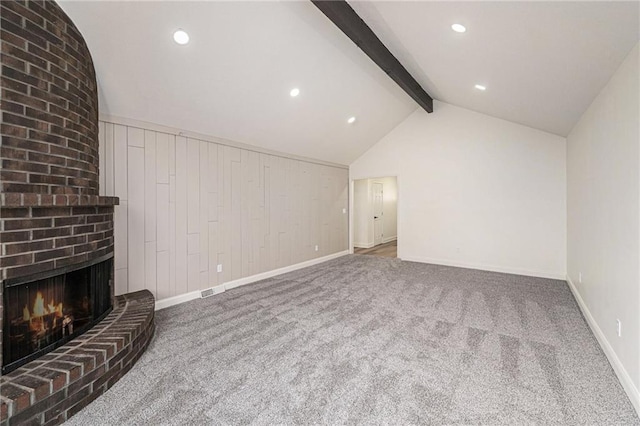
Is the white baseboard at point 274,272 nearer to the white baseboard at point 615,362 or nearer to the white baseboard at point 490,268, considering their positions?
the white baseboard at point 490,268

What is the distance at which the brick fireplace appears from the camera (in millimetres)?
1736

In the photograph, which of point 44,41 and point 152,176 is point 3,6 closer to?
point 44,41

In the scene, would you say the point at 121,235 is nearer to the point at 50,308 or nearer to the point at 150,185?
the point at 150,185

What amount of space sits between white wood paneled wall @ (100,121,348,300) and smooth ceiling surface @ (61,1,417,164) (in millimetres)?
330

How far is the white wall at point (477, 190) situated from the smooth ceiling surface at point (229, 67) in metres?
1.86

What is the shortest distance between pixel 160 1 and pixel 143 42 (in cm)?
44

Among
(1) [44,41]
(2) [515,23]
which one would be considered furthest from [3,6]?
(2) [515,23]

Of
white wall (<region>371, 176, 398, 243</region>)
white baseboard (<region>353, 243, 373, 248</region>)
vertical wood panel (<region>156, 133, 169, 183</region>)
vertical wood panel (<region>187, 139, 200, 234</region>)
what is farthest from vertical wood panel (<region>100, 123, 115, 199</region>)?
white wall (<region>371, 176, 398, 243</region>)

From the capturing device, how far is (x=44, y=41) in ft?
6.52

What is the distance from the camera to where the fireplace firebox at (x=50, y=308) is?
1.81 metres

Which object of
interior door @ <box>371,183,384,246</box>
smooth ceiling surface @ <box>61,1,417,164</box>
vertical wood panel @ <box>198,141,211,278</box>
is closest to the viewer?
smooth ceiling surface @ <box>61,1,417,164</box>

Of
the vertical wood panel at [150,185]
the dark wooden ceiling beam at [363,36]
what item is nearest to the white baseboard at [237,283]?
the vertical wood panel at [150,185]

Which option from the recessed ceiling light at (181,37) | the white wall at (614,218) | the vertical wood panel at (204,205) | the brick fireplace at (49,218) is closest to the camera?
the brick fireplace at (49,218)

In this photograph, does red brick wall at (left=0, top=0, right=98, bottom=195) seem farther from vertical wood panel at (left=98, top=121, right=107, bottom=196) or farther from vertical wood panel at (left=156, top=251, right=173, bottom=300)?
vertical wood panel at (left=156, top=251, right=173, bottom=300)
